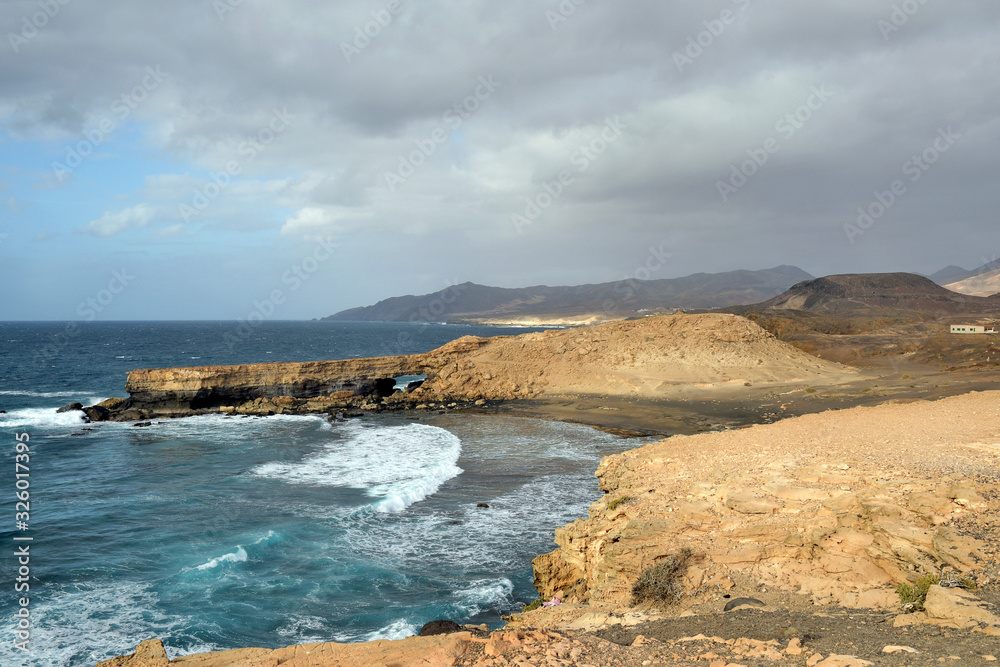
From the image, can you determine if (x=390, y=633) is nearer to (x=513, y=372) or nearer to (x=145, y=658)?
(x=145, y=658)

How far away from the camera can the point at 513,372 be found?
123ft

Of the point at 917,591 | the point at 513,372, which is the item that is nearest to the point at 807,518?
the point at 917,591

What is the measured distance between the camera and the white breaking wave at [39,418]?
3075cm

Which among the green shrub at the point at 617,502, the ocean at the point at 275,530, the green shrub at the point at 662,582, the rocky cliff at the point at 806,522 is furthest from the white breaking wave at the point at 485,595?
the green shrub at the point at 662,582

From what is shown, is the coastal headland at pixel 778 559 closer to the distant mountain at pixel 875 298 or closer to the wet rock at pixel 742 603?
the wet rock at pixel 742 603

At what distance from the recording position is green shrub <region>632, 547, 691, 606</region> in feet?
23.5

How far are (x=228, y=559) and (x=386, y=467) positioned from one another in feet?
26.8

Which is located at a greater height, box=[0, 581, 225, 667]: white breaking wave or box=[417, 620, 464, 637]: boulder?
box=[417, 620, 464, 637]: boulder

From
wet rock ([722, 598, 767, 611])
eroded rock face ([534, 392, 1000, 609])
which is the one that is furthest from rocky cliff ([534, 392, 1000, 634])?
wet rock ([722, 598, 767, 611])

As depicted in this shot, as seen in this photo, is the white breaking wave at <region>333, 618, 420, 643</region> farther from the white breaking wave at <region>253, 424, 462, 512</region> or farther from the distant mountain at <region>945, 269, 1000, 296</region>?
the distant mountain at <region>945, 269, 1000, 296</region>

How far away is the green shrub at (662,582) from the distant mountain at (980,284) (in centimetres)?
16901

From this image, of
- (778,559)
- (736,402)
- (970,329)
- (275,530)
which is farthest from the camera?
(970,329)

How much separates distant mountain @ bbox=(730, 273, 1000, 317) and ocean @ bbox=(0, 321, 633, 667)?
7287 centimetres

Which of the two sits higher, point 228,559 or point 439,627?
point 439,627
